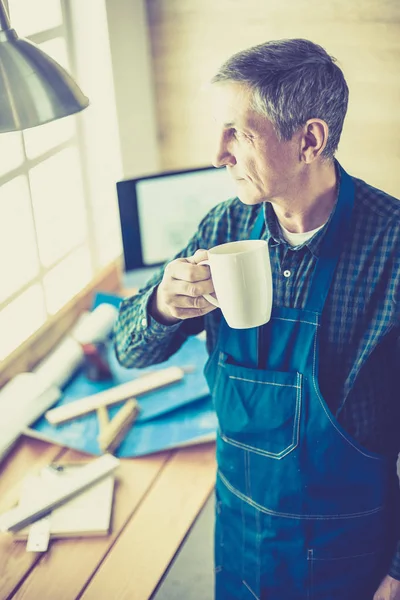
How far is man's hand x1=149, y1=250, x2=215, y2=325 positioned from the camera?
114 centimetres

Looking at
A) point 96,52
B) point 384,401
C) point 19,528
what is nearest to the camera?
point 384,401

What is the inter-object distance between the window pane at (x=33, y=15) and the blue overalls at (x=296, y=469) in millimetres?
1068

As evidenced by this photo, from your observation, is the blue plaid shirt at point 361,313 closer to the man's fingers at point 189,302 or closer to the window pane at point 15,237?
the man's fingers at point 189,302

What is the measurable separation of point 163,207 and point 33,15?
67cm

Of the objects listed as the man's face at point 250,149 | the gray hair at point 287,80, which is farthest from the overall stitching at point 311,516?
the gray hair at point 287,80

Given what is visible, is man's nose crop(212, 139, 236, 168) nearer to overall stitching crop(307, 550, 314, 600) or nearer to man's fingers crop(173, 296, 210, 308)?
man's fingers crop(173, 296, 210, 308)

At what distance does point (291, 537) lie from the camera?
1279mm

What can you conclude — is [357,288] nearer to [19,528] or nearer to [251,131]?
[251,131]

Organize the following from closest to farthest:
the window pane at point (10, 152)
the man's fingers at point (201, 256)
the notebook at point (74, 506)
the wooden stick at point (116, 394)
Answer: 1. the man's fingers at point (201, 256)
2. the notebook at point (74, 506)
3. the wooden stick at point (116, 394)
4. the window pane at point (10, 152)

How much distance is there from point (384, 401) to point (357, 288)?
0.22 metres

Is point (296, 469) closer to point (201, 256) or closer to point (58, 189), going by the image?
point (201, 256)

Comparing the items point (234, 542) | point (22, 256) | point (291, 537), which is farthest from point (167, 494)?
point (22, 256)

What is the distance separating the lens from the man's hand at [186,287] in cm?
114

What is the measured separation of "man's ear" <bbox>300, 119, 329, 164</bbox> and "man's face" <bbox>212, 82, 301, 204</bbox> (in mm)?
12
